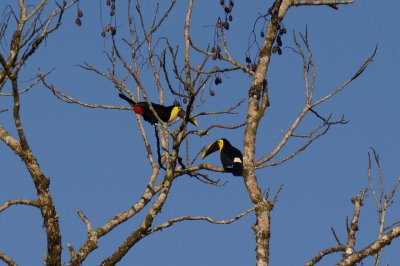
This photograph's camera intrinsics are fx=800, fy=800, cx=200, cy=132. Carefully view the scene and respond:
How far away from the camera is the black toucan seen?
10969 mm

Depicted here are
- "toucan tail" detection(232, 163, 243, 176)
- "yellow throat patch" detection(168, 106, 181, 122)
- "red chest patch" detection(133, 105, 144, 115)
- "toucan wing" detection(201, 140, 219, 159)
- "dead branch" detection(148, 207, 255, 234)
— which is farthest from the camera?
"toucan wing" detection(201, 140, 219, 159)

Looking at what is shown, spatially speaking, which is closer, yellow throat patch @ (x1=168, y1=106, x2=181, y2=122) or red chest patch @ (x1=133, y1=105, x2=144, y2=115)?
red chest patch @ (x1=133, y1=105, x2=144, y2=115)

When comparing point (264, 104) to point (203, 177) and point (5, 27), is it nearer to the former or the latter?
point (203, 177)

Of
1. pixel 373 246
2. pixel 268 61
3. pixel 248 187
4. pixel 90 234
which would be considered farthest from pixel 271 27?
pixel 90 234

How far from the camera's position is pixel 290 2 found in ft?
26.0

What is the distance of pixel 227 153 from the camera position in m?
11.5

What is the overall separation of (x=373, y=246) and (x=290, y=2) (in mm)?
2767

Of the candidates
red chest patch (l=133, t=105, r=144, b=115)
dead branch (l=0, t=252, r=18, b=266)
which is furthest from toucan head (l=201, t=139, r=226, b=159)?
dead branch (l=0, t=252, r=18, b=266)

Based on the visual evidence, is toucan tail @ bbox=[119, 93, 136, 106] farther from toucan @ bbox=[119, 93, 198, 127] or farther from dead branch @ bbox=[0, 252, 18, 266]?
dead branch @ bbox=[0, 252, 18, 266]

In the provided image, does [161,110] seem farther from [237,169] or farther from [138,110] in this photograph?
[237,169]

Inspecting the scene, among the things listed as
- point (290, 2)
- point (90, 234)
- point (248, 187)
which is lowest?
point (248, 187)

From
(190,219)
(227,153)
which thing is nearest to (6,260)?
(190,219)

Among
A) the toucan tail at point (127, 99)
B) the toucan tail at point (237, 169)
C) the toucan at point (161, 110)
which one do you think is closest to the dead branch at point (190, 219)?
the toucan tail at point (237, 169)

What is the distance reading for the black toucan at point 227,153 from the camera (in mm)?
10969
